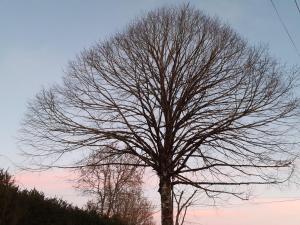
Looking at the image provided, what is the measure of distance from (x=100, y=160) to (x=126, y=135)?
140cm

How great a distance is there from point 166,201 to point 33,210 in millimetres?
7516

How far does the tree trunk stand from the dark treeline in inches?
164

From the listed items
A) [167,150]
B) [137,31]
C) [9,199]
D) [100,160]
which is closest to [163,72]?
[137,31]

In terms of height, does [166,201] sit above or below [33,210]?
above

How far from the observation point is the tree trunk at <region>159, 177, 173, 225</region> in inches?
634

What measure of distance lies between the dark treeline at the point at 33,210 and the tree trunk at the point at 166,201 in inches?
164

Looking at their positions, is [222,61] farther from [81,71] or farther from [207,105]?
[81,71]

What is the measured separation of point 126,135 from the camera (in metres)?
17.6

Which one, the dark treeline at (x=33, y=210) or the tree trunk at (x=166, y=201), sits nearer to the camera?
the dark treeline at (x=33, y=210)

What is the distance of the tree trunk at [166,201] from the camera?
1609 cm

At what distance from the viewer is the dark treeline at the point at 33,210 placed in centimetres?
864

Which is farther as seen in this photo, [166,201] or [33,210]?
[166,201]

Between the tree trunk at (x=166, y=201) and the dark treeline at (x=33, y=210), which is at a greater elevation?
the tree trunk at (x=166, y=201)

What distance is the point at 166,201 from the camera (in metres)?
16.4
